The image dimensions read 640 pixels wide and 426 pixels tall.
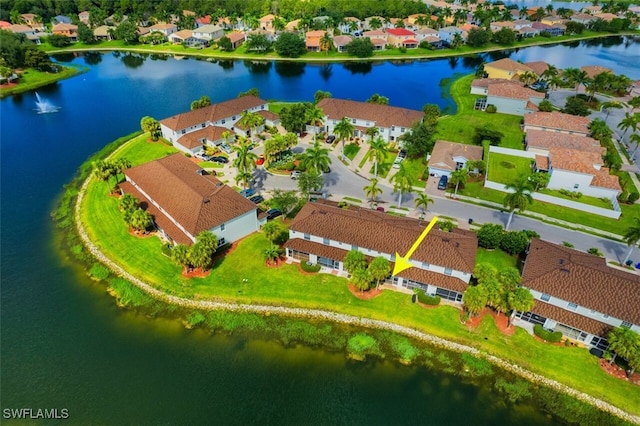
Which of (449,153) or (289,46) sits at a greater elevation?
(289,46)

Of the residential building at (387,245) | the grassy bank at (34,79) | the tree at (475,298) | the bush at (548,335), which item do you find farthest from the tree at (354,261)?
the grassy bank at (34,79)

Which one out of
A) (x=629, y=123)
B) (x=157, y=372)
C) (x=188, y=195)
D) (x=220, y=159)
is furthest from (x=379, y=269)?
(x=629, y=123)

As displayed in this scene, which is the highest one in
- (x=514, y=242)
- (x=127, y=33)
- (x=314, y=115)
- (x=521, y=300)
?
(x=127, y=33)

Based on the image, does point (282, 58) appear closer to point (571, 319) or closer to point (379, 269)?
point (379, 269)

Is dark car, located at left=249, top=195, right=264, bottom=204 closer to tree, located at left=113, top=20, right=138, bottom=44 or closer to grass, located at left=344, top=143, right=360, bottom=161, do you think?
grass, located at left=344, top=143, right=360, bottom=161

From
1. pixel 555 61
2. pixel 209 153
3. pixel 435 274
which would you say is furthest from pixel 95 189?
pixel 555 61

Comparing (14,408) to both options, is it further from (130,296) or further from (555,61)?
(555,61)
